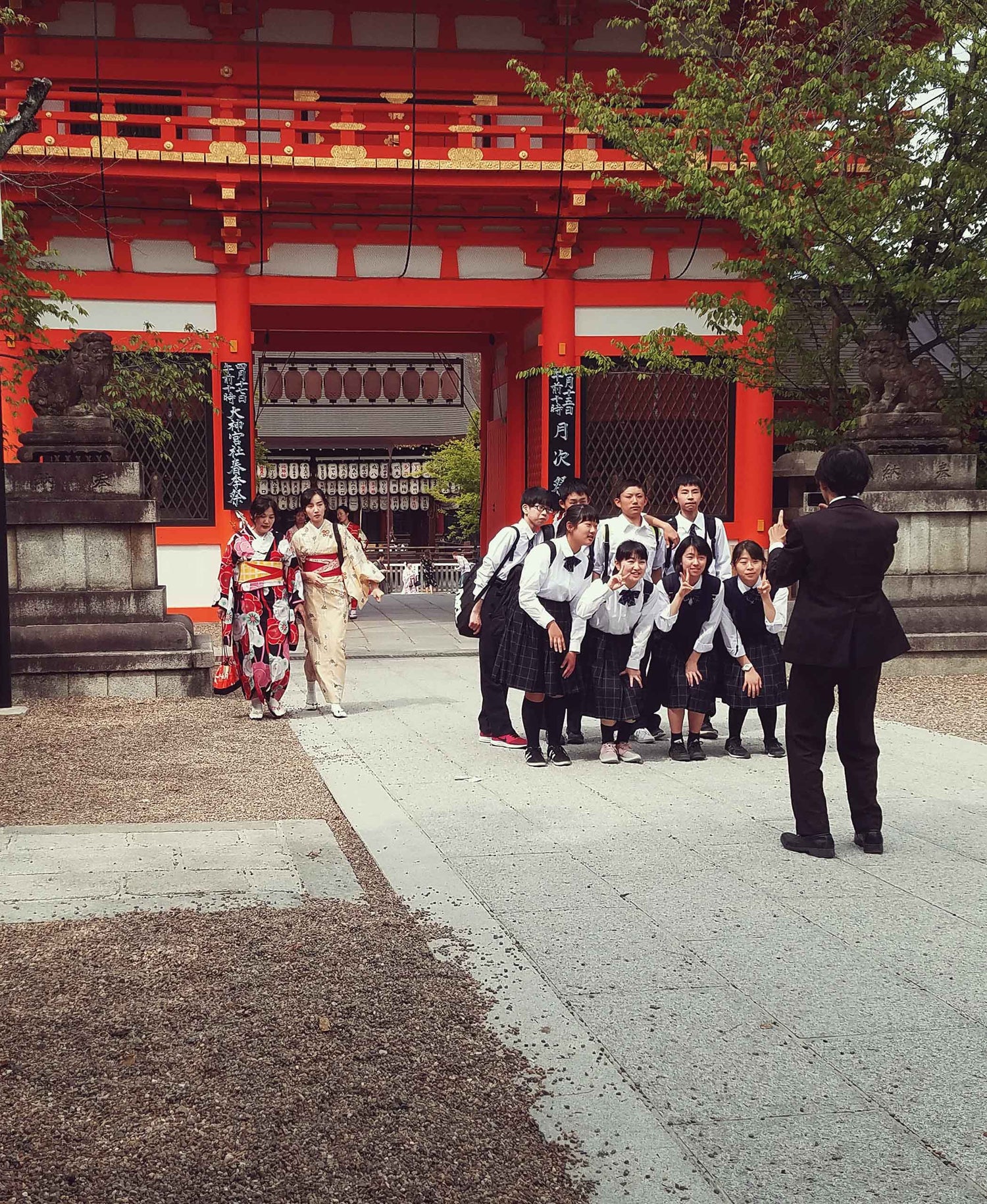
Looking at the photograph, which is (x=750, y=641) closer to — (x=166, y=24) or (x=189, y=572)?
(x=189, y=572)

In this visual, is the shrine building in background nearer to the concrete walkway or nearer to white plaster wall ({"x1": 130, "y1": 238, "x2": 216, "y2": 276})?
white plaster wall ({"x1": 130, "y1": 238, "x2": 216, "y2": 276})

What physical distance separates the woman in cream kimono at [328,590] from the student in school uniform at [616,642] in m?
2.57

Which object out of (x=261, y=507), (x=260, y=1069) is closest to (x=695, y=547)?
(x=261, y=507)

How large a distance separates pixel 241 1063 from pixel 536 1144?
0.85 metres

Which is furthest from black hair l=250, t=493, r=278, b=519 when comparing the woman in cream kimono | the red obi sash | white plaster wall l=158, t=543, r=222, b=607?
white plaster wall l=158, t=543, r=222, b=607

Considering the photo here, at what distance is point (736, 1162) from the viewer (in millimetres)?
2773

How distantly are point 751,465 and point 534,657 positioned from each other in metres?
9.89

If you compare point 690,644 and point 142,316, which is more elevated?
point 142,316

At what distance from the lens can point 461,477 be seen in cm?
3084

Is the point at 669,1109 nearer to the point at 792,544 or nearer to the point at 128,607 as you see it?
the point at 792,544

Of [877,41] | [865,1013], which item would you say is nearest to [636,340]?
[877,41]

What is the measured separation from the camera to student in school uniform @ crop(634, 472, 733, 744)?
7691 mm

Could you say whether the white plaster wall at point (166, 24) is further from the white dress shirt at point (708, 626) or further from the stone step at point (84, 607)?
the white dress shirt at point (708, 626)

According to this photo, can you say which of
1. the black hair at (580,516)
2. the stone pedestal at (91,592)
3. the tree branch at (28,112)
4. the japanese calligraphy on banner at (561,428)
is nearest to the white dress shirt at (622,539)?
the black hair at (580,516)
